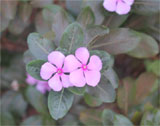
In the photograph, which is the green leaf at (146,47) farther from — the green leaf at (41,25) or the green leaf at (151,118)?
the green leaf at (41,25)

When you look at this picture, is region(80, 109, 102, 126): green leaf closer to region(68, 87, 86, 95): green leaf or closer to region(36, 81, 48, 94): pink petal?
region(36, 81, 48, 94): pink petal

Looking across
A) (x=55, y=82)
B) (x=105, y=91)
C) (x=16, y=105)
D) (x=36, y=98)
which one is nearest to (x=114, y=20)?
(x=105, y=91)

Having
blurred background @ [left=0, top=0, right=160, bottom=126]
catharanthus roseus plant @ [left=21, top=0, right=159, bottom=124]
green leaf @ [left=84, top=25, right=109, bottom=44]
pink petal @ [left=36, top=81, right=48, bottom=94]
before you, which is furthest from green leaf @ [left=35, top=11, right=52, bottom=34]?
green leaf @ [left=84, top=25, right=109, bottom=44]

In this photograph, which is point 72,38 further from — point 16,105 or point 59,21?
point 16,105

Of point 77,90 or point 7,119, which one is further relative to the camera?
point 7,119

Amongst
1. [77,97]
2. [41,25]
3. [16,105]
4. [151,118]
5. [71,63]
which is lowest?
[16,105]
